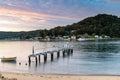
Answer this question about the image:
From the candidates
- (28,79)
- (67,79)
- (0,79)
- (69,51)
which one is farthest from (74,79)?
(69,51)

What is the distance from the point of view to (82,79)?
29.7 meters

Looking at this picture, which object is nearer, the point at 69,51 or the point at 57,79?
the point at 57,79

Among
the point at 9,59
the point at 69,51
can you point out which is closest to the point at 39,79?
the point at 9,59

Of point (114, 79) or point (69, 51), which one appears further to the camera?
point (69, 51)

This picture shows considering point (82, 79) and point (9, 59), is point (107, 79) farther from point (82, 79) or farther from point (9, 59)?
point (9, 59)

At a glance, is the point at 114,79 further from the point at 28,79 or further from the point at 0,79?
the point at 0,79

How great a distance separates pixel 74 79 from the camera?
29891 mm

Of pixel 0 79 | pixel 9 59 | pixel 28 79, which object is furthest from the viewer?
pixel 9 59

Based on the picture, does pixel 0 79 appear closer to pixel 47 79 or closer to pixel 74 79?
pixel 47 79

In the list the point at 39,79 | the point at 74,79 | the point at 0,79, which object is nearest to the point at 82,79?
the point at 74,79

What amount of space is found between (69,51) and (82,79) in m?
53.5

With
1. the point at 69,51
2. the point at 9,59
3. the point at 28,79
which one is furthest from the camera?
the point at 69,51

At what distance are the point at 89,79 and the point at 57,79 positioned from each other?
11.4ft

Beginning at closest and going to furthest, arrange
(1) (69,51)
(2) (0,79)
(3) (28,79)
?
(2) (0,79), (3) (28,79), (1) (69,51)
